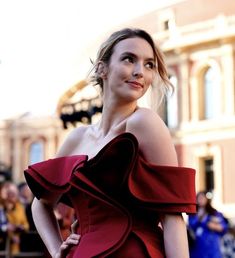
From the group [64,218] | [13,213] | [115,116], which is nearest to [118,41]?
[115,116]

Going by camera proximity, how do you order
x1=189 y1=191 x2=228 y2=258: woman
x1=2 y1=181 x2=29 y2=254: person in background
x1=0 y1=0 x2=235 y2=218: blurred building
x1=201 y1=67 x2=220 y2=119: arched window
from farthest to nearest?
1. x1=201 y1=67 x2=220 y2=119: arched window
2. x1=0 y1=0 x2=235 y2=218: blurred building
3. x1=189 y1=191 x2=228 y2=258: woman
4. x1=2 y1=181 x2=29 y2=254: person in background

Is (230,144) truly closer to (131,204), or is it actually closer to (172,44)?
(172,44)

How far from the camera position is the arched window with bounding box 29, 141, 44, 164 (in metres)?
35.3

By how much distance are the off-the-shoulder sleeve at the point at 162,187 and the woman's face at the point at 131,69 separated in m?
0.22

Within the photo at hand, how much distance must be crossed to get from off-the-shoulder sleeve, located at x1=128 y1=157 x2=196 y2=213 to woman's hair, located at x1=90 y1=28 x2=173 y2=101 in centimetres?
31

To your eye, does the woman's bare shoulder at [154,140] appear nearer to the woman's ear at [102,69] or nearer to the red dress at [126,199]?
the red dress at [126,199]

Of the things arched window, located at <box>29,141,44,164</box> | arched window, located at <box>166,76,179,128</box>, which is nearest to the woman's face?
arched window, located at <box>166,76,179,128</box>

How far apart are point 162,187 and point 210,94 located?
22828 millimetres

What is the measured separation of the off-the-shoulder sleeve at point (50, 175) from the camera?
2.09 m

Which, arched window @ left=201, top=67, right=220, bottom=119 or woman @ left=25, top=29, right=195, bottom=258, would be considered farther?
arched window @ left=201, top=67, right=220, bottom=119

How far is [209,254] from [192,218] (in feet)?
1.52

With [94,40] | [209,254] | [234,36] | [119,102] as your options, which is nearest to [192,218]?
[209,254]

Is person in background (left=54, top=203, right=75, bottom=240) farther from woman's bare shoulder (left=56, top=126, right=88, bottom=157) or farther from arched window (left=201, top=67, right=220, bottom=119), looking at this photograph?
arched window (left=201, top=67, right=220, bottom=119)

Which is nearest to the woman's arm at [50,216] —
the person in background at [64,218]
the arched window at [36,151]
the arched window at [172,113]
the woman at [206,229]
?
the person in background at [64,218]
